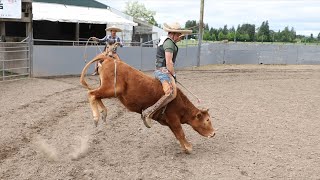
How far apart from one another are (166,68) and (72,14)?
1847cm

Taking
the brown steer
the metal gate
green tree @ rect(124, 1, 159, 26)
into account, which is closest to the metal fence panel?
the metal gate

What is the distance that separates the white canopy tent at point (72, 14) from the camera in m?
21.8

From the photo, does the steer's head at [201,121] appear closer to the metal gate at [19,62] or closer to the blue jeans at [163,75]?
the blue jeans at [163,75]

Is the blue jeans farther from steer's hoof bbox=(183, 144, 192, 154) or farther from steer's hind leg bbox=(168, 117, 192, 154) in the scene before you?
steer's hoof bbox=(183, 144, 192, 154)

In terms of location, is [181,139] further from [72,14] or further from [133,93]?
[72,14]

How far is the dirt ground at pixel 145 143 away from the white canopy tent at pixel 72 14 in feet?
37.2

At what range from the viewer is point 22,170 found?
5.23 metres

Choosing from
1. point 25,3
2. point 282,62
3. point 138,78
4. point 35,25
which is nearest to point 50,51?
point 25,3

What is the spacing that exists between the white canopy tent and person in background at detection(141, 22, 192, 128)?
15.9m

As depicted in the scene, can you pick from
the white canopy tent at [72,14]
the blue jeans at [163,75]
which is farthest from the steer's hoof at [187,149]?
the white canopy tent at [72,14]

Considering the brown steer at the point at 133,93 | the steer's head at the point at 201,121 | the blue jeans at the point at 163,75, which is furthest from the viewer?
the steer's head at the point at 201,121

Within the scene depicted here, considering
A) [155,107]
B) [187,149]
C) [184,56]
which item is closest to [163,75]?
[155,107]

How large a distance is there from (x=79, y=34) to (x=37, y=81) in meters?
12.7

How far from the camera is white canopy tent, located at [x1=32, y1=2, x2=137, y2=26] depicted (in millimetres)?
21800
